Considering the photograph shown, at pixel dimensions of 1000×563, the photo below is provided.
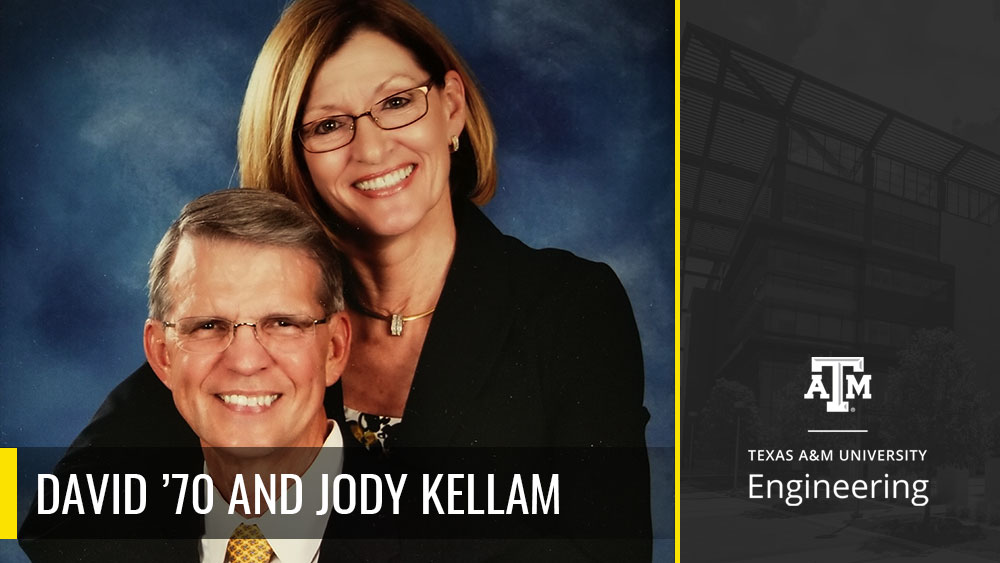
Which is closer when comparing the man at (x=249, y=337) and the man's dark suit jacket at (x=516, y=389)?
the man at (x=249, y=337)

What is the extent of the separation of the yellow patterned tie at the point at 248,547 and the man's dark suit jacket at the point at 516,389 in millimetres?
156

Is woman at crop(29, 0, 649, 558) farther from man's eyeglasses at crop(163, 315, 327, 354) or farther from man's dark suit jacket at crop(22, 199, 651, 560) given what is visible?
man's eyeglasses at crop(163, 315, 327, 354)

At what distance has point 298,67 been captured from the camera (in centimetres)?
238

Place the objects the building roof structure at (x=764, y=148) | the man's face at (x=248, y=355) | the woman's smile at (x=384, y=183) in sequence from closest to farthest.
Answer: the man's face at (x=248, y=355), the woman's smile at (x=384, y=183), the building roof structure at (x=764, y=148)

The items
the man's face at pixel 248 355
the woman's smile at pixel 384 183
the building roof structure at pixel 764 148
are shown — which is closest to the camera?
the man's face at pixel 248 355

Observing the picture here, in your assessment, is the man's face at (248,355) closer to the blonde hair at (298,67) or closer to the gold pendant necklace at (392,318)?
the gold pendant necklace at (392,318)

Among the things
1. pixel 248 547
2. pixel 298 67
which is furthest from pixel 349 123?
pixel 248 547

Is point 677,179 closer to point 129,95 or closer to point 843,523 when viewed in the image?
point 843,523

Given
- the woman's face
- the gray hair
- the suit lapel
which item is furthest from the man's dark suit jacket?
the gray hair

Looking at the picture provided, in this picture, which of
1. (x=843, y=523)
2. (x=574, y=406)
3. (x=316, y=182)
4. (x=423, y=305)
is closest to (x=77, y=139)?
(x=316, y=182)

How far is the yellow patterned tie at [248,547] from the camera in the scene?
93.0 inches

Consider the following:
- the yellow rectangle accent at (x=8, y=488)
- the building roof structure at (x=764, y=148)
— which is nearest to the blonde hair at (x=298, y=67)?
the building roof structure at (x=764, y=148)

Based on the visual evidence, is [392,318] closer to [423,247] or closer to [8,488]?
[423,247]

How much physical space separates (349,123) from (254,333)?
2.00 ft
